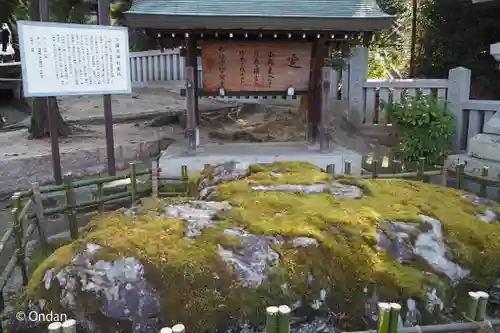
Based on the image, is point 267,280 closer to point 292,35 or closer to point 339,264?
point 339,264

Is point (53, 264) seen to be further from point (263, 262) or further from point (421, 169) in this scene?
point (421, 169)

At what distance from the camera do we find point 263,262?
3.08 m

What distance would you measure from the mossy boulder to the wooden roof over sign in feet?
12.4

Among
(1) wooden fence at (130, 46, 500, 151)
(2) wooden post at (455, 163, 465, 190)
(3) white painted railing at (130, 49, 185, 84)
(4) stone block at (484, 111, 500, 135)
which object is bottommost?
(2) wooden post at (455, 163, 465, 190)

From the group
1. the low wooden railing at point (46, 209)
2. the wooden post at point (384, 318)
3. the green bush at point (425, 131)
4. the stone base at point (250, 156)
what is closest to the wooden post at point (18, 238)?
the low wooden railing at point (46, 209)

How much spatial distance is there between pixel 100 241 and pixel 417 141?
762 centimetres

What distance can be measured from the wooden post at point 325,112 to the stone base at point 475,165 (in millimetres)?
2169

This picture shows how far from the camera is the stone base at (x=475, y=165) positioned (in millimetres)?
7055

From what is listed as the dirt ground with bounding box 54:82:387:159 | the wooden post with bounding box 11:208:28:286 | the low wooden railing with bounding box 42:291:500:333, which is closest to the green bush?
the dirt ground with bounding box 54:82:387:159

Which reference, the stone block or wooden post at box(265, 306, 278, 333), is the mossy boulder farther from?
the stone block

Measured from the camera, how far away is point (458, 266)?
350 cm

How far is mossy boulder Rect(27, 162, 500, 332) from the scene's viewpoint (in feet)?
9.32

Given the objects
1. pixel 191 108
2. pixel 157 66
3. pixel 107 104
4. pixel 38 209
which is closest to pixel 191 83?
pixel 191 108

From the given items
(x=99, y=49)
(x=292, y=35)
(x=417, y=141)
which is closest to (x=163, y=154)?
(x=99, y=49)
